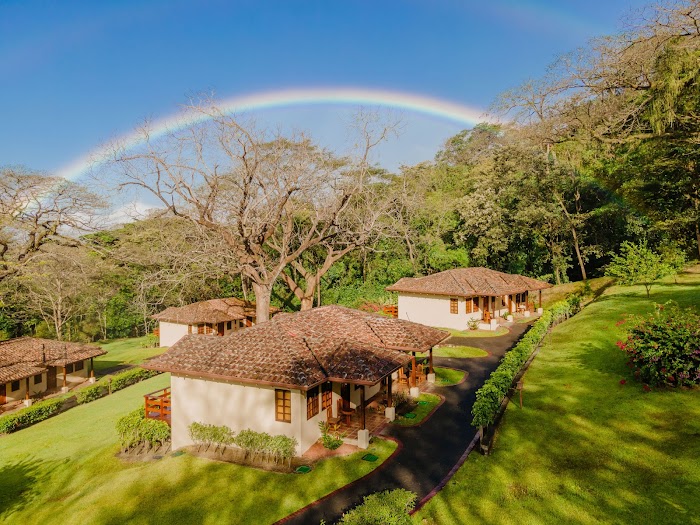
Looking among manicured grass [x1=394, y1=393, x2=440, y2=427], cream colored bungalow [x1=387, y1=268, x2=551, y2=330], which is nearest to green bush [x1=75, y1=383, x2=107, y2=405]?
manicured grass [x1=394, y1=393, x2=440, y2=427]

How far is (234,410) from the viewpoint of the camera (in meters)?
15.1

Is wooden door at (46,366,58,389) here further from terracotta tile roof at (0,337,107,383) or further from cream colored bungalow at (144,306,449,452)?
cream colored bungalow at (144,306,449,452)

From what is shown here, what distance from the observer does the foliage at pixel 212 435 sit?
49.1ft

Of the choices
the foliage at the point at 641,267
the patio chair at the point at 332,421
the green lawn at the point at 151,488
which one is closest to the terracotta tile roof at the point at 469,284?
the foliage at the point at 641,267

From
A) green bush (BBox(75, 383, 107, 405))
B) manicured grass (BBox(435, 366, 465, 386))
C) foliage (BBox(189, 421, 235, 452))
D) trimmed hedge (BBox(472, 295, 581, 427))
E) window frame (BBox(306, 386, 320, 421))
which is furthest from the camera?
green bush (BBox(75, 383, 107, 405))

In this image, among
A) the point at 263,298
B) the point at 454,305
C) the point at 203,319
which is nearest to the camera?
the point at 263,298

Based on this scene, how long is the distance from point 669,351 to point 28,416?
30.1 meters

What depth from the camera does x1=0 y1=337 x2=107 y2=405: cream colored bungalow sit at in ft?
88.6

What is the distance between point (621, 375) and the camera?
1667 centimetres

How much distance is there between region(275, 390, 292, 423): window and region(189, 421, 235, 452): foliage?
194 centimetres

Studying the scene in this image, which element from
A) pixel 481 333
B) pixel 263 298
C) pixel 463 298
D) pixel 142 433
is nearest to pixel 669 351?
pixel 481 333

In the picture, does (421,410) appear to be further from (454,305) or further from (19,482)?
(454,305)

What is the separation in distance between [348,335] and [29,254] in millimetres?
20325

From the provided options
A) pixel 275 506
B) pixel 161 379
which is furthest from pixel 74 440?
pixel 275 506
